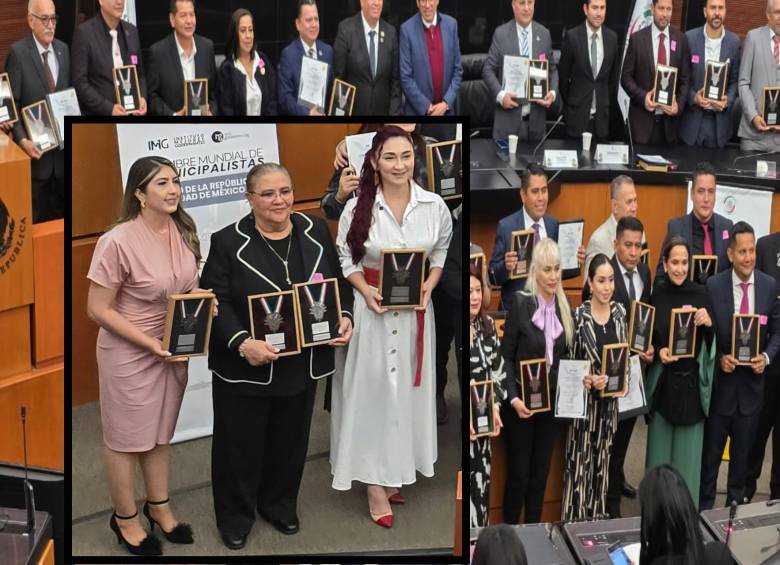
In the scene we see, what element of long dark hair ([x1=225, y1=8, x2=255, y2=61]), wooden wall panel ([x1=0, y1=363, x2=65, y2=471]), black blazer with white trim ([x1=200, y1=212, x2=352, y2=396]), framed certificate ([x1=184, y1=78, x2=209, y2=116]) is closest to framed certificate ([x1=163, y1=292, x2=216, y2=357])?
black blazer with white trim ([x1=200, y1=212, x2=352, y2=396])

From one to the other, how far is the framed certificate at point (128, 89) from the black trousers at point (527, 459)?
259 cm

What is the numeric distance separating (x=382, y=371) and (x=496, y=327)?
265 centimetres

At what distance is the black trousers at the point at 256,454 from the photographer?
253cm

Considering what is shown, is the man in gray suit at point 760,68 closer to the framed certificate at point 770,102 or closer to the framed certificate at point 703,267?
the framed certificate at point 770,102

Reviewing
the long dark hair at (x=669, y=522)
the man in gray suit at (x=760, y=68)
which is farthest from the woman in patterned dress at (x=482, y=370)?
the man in gray suit at (x=760, y=68)

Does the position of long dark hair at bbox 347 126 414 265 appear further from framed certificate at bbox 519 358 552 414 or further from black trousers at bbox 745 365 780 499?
black trousers at bbox 745 365 780 499

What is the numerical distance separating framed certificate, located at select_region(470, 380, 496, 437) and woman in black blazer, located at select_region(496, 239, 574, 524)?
0.23 meters

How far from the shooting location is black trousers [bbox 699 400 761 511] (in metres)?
5.83

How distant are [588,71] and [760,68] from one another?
999 mm

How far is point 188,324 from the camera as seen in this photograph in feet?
8.07

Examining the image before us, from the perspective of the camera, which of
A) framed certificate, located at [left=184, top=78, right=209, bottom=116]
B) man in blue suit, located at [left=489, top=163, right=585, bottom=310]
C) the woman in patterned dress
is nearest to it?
the woman in patterned dress

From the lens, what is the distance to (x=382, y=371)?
2553 millimetres

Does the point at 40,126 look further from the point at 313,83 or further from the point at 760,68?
the point at 760,68

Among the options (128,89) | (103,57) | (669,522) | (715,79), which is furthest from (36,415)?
(715,79)
